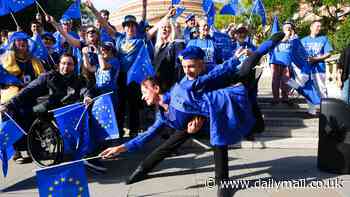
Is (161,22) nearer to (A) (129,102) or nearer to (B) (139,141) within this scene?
(A) (129,102)

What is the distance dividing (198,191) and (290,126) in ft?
11.8

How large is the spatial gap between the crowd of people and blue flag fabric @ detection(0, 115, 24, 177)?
0.67ft

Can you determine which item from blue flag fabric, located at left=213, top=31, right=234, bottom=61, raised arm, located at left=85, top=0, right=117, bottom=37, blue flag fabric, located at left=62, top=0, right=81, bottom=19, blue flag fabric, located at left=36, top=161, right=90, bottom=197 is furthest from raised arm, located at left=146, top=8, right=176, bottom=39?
blue flag fabric, located at left=36, top=161, right=90, bottom=197

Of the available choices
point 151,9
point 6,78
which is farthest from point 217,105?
point 151,9

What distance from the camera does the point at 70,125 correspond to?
5238mm

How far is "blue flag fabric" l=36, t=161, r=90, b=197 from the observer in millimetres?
3645

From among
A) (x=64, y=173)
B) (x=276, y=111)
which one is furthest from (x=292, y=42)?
(x=64, y=173)

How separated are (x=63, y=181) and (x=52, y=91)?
6.95 ft

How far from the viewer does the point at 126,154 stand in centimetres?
680

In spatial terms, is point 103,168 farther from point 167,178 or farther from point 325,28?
point 325,28

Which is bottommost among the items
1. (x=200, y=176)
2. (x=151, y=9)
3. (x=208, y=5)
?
(x=200, y=176)

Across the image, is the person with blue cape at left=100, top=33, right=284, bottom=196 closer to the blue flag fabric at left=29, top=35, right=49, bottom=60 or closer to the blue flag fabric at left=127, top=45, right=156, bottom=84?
the blue flag fabric at left=127, top=45, right=156, bottom=84

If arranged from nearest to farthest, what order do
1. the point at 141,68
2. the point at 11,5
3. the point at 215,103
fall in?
the point at 215,103
the point at 141,68
the point at 11,5

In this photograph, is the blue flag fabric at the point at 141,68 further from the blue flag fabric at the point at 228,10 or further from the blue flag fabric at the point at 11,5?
the blue flag fabric at the point at 228,10
